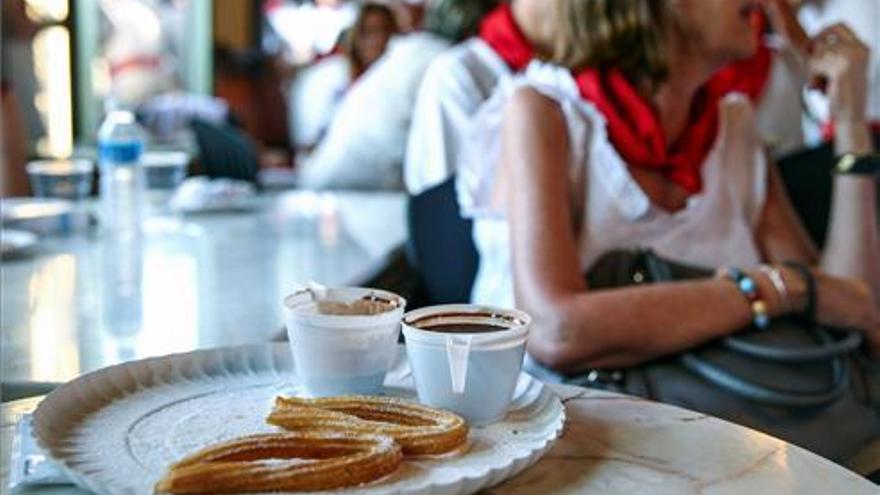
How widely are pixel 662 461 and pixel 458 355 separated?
17cm

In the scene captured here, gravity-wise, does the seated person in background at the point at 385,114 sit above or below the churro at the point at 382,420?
above

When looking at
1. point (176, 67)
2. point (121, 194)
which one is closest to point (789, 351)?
point (121, 194)

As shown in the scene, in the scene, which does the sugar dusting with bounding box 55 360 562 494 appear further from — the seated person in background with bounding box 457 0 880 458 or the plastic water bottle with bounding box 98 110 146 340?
the plastic water bottle with bounding box 98 110 146 340

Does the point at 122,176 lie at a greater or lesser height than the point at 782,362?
greater

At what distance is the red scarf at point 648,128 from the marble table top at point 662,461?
0.79 metres

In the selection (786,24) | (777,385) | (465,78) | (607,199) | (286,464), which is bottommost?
(777,385)

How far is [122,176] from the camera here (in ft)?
6.97

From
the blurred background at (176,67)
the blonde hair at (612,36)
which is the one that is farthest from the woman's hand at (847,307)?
the blurred background at (176,67)

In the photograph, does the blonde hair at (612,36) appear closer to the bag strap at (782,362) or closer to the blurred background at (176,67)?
the bag strap at (782,362)

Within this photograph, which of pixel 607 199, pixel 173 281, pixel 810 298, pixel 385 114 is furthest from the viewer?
pixel 385 114

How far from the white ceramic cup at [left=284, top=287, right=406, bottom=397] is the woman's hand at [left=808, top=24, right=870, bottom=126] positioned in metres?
1.41

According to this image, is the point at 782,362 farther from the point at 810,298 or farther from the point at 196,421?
the point at 196,421

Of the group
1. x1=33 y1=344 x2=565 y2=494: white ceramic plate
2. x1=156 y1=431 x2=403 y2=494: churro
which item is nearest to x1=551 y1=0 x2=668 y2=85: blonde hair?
x1=33 y1=344 x2=565 y2=494: white ceramic plate

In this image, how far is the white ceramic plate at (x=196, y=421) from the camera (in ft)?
2.41
